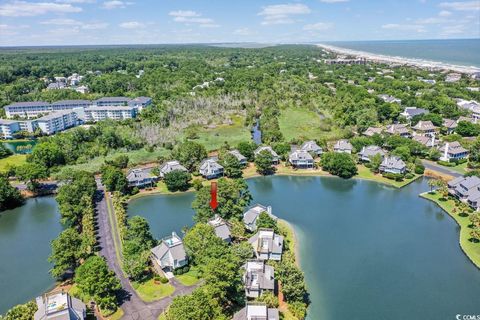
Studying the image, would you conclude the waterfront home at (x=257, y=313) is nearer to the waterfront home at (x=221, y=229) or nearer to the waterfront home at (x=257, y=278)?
the waterfront home at (x=257, y=278)

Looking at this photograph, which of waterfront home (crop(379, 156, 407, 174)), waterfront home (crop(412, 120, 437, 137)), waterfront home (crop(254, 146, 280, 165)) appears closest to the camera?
waterfront home (crop(379, 156, 407, 174))

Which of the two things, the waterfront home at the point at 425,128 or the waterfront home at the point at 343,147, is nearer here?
the waterfront home at the point at 343,147

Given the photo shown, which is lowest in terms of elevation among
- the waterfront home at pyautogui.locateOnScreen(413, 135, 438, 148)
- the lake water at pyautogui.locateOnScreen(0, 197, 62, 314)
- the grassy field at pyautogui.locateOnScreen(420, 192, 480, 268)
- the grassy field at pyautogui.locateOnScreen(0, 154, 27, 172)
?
the lake water at pyautogui.locateOnScreen(0, 197, 62, 314)

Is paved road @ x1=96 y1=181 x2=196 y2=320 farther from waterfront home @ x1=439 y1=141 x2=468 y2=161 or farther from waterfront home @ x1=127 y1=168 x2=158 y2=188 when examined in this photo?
waterfront home @ x1=439 y1=141 x2=468 y2=161

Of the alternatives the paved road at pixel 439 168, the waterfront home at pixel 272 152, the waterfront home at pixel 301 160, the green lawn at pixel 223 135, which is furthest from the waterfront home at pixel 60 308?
the paved road at pixel 439 168

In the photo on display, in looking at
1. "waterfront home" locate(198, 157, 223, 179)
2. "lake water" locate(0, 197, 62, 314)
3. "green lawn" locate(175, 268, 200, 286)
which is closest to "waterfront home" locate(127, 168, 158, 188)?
"waterfront home" locate(198, 157, 223, 179)
